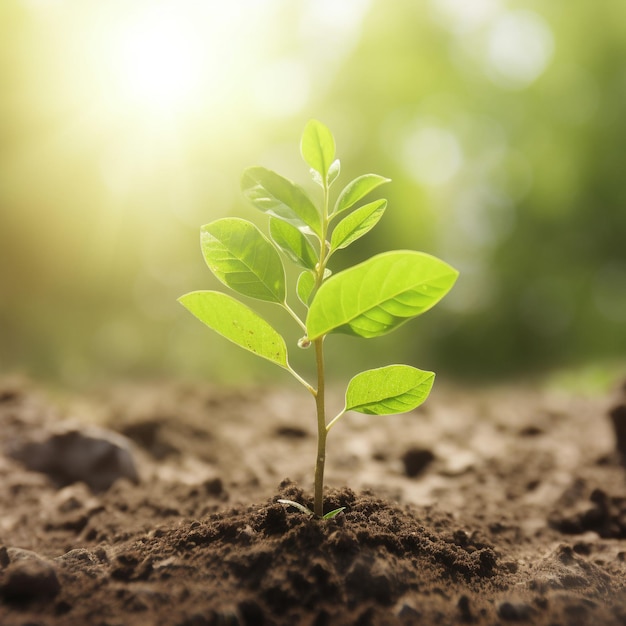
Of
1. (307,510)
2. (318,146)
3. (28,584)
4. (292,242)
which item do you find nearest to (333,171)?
(318,146)

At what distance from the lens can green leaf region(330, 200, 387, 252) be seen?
1.20 m

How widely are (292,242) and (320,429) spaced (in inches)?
14.9

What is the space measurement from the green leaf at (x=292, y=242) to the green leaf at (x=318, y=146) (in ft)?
0.42

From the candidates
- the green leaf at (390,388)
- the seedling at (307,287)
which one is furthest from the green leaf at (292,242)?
the green leaf at (390,388)

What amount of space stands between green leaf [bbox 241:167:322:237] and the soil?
0.60 m

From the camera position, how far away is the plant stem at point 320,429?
1155mm

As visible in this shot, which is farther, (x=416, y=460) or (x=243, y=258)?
(x=416, y=460)

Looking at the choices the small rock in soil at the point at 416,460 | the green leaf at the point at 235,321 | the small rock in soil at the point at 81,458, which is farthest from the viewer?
the small rock in soil at the point at 416,460

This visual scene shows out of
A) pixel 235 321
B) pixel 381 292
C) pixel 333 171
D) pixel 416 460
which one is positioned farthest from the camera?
pixel 416 460

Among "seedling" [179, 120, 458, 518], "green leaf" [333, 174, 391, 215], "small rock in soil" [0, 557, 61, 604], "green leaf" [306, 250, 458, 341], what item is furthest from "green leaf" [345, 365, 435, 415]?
"small rock in soil" [0, 557, 61, 604]

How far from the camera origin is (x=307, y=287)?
3.97 ft

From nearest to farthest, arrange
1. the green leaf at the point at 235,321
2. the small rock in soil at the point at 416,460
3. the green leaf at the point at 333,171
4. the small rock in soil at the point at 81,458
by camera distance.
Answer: the green leaf at the point at 235,321 → the green leaf at the point at 333,171 → the small rock in soil at the point at 81,458 → the small rock in soil at the point at 416,460

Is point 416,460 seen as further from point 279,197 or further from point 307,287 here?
point 279,197

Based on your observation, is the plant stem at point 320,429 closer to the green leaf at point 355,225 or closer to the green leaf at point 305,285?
the green leaf at point 305,285
